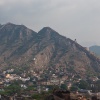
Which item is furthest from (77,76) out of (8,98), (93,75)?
(8,98)

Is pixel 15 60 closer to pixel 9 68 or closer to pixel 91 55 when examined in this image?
pixel 9 68

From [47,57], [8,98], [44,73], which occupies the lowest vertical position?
[8,98]

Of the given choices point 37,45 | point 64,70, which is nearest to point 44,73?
point 64,70

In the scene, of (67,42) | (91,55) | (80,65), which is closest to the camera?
(80,65)

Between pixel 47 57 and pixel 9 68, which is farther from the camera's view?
pixel 47 57

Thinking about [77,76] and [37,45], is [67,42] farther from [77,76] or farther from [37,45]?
[77,76]

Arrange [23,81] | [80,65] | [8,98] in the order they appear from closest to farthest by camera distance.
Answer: [8,98] → [23,81] → [80,65]

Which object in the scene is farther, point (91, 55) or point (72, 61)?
point (91, 55)

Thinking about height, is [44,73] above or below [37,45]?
below

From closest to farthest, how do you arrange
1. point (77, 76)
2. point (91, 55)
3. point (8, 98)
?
point (8, 98) < point (77, 76) < point (91, 55)
